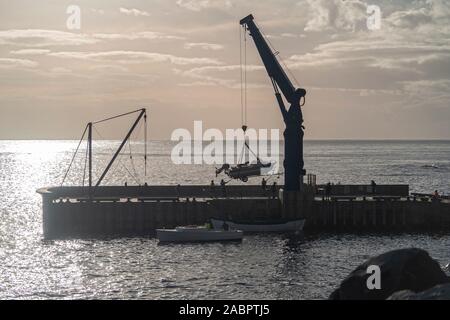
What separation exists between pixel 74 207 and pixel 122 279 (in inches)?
1043

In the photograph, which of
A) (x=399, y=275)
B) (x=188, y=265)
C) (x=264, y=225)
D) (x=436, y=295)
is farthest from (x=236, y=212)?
(x=436, y=295)

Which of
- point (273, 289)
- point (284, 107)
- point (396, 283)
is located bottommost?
point (273, 289)

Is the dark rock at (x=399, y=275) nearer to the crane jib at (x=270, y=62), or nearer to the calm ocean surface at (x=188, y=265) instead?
the calm ocean surface at (x=188, y=265)

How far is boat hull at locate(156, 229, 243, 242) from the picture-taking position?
67312 millimetres

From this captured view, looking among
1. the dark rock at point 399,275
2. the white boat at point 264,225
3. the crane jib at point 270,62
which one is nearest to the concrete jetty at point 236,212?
the white boat at point 264,225

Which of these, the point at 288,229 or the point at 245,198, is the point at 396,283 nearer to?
Result: the point at 288,229

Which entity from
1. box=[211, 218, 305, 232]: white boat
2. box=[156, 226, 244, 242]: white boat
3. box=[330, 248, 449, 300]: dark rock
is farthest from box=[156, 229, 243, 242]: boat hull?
box=[330, 248, 449, 300]: dark rock

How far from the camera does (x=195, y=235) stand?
221ft

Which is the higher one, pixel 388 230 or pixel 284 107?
pixel 284 107

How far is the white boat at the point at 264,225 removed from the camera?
7219 centimetres

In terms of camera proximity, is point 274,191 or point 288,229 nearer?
point 288,229

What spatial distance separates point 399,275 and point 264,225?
134 ft
